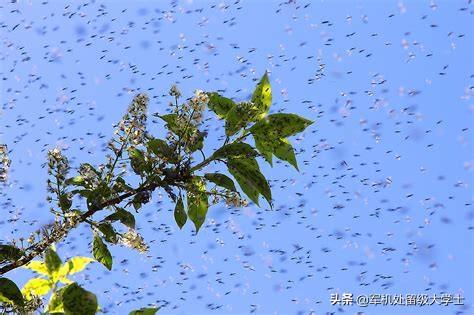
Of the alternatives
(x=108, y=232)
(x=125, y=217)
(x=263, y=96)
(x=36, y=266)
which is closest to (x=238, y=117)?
(x=263, y=96)

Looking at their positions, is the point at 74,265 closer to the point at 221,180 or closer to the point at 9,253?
the point at 9,253

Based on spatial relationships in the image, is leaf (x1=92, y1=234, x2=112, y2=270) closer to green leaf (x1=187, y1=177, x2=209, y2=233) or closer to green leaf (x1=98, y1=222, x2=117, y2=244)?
green leaf (x1=98, y1=222, x2=117, y2=244)

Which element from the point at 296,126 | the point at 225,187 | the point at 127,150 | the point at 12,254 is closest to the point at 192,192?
the point at 225,187

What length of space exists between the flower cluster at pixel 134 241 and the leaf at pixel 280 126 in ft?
2.75

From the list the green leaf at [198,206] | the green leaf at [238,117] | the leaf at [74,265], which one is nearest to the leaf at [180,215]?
the green leaf at [198,206]

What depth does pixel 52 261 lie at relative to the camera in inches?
109

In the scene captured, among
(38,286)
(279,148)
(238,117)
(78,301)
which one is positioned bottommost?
(78,301)

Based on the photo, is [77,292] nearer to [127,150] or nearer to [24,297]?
[24,297]

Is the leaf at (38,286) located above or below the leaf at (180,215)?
below

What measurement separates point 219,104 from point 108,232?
0.94 metres

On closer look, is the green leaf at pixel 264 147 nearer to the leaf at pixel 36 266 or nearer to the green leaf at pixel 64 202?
the green leaf at pixel 64 202

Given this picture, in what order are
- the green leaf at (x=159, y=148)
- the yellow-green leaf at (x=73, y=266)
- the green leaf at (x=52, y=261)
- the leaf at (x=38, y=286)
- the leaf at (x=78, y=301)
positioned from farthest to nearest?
the green leaf at (x=159, y=148)
the leaf at (x=38, y=286)
the yellow-green leaf at (x=73, y=266)
the green leaf at (x=52, y=261)
the leaf at (x=78, y=301)

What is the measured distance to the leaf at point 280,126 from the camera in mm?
3607

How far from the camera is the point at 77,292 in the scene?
248 cm
